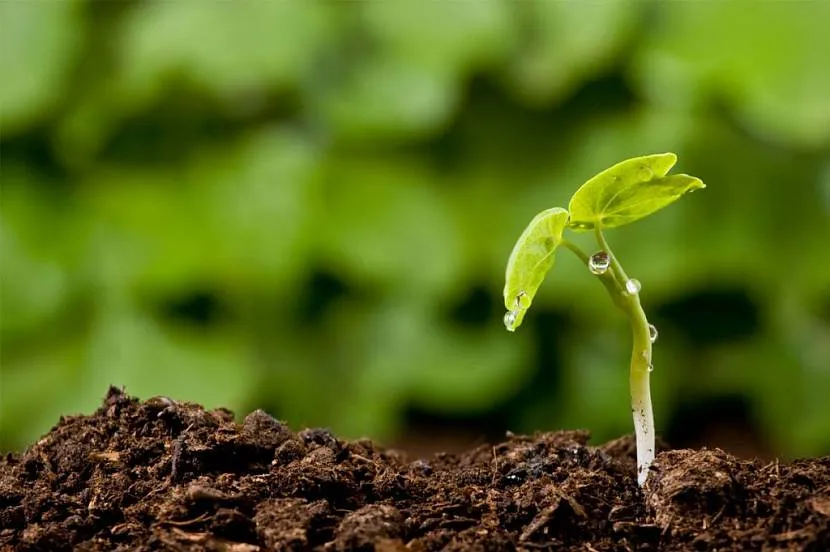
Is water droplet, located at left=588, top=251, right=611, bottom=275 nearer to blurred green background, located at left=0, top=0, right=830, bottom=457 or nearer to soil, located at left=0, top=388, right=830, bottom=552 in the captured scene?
soil, located at left=0, top=388, right=830, bottom=552

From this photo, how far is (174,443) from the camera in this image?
666 millimetres

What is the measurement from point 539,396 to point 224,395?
0.60m

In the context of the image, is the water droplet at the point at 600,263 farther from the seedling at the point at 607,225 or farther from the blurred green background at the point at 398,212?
the blurred green background at the point at 398,212

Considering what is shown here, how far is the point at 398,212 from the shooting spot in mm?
1938

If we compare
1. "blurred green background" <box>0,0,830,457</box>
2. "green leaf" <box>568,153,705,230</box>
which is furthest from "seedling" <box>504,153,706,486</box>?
"blurred green background" <box>0,0,830,457</box>

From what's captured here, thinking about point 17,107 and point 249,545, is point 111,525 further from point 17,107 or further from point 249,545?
point 17,107

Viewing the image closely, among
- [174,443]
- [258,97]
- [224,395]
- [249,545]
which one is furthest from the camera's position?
[258,97]

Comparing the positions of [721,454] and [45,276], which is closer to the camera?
[721,454]

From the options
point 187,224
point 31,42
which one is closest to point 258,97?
point 187,224

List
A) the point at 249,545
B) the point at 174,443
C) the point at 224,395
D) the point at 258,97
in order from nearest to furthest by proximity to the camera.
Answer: the point at 249,545 → the point at 174,443 → the point at 224,395 → the point at 258,97

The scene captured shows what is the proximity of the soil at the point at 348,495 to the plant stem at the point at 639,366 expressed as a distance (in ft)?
0.05

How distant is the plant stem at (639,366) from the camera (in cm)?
62

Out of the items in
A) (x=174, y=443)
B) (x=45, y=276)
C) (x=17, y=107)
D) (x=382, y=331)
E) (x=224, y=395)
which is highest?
(x=17, y=107)

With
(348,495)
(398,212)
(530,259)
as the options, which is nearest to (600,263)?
(530,259)
